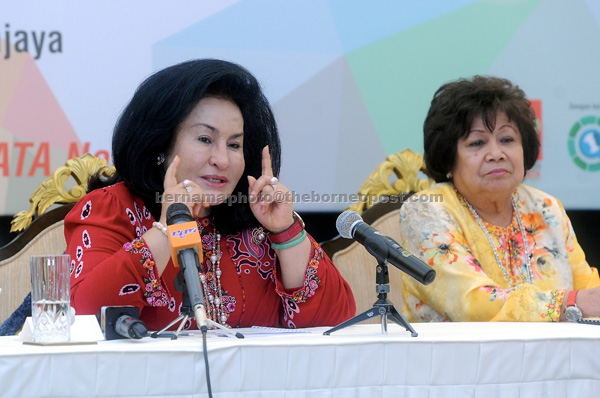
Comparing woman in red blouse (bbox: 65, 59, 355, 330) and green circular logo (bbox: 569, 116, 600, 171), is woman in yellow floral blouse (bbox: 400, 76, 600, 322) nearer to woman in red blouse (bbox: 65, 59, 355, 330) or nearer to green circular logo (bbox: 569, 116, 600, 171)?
woman in red blouse (bbox: 65, 59, 355, 330)

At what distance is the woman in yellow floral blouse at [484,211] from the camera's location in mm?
2264

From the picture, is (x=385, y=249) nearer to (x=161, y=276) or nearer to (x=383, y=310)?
(x=383, y=310)

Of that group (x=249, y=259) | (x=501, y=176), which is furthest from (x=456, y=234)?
(x=249, y=259)

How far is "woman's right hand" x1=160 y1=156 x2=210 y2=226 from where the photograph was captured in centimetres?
165

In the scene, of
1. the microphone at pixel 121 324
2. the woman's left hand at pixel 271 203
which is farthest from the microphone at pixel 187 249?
the woman's left hand at pixel 271 203

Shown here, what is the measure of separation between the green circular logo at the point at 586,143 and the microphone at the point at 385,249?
1.90 m

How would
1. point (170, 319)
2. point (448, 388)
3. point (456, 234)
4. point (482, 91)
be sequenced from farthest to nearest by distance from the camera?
point (482, 91) → point (456, 234) → point (170, 319) → point (448, 388)

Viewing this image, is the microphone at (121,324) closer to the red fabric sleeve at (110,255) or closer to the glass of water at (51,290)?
the glass of water at (51,290)

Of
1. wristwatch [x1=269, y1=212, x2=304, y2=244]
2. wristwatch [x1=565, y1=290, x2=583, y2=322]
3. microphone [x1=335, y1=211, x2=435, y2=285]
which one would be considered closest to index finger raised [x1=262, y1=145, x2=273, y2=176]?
wristwatch [x1=269, y1=212, x2=304, y2=244]

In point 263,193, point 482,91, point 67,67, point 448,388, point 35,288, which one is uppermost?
point 67,67

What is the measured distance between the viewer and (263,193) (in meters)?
1.81

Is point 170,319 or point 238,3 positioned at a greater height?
point 238,3

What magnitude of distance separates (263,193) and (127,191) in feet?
1.22

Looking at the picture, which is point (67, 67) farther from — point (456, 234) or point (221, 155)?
point (456, 234)
